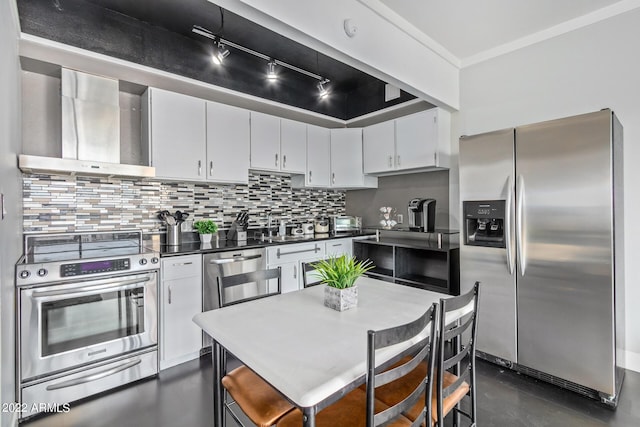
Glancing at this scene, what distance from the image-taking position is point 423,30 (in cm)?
279

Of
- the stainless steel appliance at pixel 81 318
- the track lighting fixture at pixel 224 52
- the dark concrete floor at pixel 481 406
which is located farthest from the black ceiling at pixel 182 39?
the dark concrete floor at pixel 481 406

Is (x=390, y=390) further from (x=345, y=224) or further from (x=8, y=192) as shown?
(x=345, y=224)

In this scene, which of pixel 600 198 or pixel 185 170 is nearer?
pixel 600 198

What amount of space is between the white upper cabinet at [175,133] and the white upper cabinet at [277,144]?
1.95 feet

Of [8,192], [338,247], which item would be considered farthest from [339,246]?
[8,192]

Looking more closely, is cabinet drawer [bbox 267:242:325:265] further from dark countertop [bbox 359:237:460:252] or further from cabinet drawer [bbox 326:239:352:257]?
dark countertop [bbox 359:237:460:252]

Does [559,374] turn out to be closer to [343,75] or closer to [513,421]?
[513,421]

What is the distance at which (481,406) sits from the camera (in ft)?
6.68

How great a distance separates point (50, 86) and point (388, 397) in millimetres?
3328

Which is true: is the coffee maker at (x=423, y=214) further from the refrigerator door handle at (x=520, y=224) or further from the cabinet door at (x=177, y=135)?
the cabinet door at (x=177, y=135)

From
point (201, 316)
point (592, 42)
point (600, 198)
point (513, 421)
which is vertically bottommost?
point (513, 421)

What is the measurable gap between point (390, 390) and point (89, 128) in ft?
9.23

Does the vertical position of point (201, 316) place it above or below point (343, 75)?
below

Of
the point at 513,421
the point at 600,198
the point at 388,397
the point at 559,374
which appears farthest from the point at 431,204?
the point at 388,397
